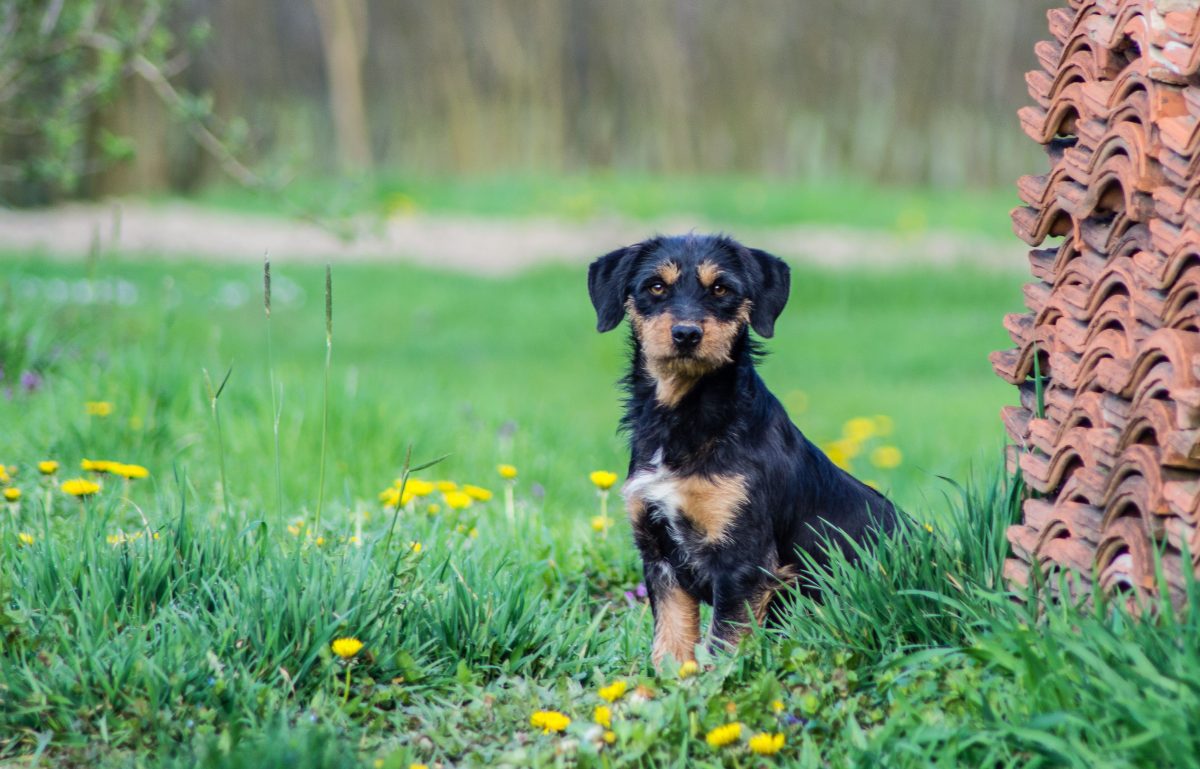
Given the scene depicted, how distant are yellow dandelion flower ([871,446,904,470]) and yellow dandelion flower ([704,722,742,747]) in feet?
16.3

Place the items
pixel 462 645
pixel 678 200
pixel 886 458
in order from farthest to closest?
pixel 678 200 < pixel 886 458 < pixel 462 645

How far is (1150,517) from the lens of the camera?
3207 mm

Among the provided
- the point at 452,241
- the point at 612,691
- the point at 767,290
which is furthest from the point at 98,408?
the point at 452,241

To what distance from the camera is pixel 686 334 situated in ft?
13.9

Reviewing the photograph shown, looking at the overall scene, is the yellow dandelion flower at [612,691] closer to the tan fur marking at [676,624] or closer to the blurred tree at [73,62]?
the tan fur marking at [676,624]

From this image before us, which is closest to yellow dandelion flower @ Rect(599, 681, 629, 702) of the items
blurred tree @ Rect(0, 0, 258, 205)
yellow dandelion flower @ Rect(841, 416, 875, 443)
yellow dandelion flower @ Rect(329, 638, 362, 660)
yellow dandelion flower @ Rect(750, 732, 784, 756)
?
yellow dandelion flower @ Rect(750, 732, 784, 756)

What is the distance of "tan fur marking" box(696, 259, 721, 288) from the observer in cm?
443

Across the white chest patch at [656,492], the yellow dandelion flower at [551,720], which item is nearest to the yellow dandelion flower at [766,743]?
the yellow dandelion flower at [551,720]

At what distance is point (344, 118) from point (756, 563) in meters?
17.3

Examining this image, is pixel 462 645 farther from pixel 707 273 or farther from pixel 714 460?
pixel 707 273

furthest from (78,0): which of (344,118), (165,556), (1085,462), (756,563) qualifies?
(344,118)

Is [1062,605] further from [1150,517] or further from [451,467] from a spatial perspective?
[451,467]

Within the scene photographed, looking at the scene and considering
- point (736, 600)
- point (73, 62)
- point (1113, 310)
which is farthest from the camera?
point (73, 62)

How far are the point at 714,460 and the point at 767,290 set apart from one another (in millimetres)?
664
